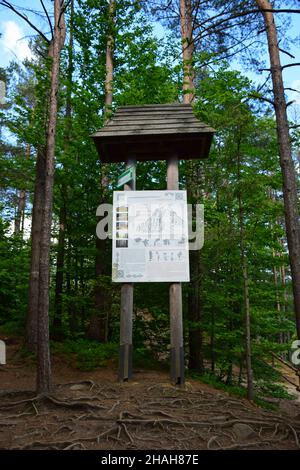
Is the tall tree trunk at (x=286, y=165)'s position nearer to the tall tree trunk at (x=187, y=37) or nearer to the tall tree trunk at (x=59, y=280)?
the tall tree trunk at (x=187, y=37)

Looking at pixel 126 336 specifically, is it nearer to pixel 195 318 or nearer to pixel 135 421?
pixel 135 421

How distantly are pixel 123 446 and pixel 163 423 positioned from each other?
Result: 75 centimetres

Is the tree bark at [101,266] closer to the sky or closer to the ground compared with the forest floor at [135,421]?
closer to the sky

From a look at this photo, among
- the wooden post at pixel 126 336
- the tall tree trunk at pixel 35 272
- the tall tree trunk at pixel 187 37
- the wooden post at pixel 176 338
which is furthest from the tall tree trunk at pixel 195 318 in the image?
the tall tree trunk at pixel 187 37


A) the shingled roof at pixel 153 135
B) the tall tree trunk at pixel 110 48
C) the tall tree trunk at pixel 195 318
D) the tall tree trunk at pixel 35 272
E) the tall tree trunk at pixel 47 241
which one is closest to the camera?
the tall tree trunk at pixel 47 241

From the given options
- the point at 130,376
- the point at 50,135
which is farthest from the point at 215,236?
the point at 50,135

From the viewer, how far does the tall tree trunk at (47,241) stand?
5.59 meters

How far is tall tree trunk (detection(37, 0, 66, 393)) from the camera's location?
5594 mm

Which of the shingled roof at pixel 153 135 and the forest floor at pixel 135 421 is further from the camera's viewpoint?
the shingled roof at pixel 153 135

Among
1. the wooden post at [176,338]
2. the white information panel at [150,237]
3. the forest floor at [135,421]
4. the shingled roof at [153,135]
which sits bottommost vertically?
the forest floor at [135,421]

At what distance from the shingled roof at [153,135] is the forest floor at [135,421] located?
188 inches

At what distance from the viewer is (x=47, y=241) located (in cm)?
602

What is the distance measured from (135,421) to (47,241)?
3270 millimetres

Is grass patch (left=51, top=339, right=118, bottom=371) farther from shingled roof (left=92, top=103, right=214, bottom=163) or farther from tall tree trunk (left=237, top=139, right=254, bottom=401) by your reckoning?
shingled roof (left=92, top=103, right=214, bottom=163)
